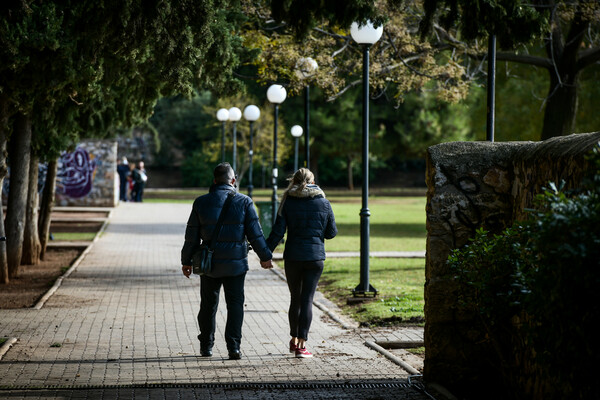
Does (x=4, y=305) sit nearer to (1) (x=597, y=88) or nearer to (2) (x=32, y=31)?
(2) (x=32, y=31)

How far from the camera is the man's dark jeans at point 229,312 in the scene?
27.2ft

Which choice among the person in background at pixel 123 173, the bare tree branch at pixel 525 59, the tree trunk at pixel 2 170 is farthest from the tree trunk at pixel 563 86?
the person in background at pixel 123 173

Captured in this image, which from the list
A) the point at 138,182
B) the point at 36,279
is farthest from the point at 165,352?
the point at 138,182

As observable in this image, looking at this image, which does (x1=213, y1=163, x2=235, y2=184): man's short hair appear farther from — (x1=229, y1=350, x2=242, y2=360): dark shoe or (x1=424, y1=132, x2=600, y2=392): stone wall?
(x1=424, y1=132, x2=600, y2=392): stone wall

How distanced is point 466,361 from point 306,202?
236cm

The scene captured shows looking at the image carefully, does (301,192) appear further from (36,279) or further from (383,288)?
(36,279)

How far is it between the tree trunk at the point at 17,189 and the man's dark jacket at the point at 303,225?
7.65 metres

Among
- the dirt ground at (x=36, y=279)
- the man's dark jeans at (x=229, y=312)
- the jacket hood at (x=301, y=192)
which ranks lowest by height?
the dirt ground at (x=36, y=279)

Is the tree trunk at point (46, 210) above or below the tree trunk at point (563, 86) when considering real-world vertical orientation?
below

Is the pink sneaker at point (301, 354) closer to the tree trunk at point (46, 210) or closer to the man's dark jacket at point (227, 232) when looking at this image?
the man's dark jacket at point (227, 232)

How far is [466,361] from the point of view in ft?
22.9

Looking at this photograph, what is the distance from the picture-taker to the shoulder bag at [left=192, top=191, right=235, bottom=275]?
26.9ft

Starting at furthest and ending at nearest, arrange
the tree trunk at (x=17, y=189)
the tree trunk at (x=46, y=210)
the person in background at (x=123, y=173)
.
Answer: the person in background at (x=123, y=173) < the tree trunk at (x=46, y=210) < the tree trunk at (x=17, y=189)

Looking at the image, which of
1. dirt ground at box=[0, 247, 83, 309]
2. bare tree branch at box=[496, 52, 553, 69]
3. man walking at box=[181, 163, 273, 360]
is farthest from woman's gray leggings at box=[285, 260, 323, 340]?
bare tree branch at box=[496, 52, 553, 69]
